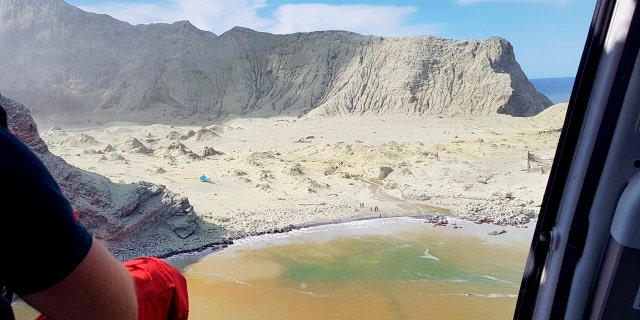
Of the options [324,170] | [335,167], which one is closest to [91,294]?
[324,170]

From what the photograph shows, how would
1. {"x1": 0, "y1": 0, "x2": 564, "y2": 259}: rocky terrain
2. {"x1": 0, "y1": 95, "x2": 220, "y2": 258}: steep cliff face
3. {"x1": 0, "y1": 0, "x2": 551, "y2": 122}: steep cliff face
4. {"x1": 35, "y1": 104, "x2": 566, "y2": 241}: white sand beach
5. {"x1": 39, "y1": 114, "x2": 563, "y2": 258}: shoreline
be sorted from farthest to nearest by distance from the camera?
{"x1": 0, "y1": 0, "x2": 551, "y2": 122}: steep cliff face
{"x1": 35, "y1": 104, "x2": 566, "y2": 241}: white sand beach
{"x1": 39, "y1": 114, "x2": 563, "y2": 258}: shoreline
{"x1": 0, "y1": 0, "x2": 564, "y2": 259}: rocky terrain
{"x1": 0, "y1": 95, "x2": 220, "y2": 258}: steep cliff face

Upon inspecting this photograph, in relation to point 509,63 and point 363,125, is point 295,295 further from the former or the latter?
point 509,63

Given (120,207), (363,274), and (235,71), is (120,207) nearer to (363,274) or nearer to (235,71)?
(363,274)

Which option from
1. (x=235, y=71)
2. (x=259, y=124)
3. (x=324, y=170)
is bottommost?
(x=324, y=170)

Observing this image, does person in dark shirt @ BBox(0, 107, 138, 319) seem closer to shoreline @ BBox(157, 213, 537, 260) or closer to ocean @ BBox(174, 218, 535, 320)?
ocean @ BBox(174, 218, 535, 320)

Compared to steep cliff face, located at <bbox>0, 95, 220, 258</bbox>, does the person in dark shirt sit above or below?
above

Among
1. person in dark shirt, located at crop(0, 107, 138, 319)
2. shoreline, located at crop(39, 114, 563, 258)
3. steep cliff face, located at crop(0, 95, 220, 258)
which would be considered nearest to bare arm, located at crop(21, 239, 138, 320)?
person in dark shirt, located at crop(0, 107, 138, 319)

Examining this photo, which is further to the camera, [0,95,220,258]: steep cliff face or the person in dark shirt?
[0,95,220,258]: steep cliff face

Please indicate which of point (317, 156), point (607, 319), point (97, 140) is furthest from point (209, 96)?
point (607, 319)

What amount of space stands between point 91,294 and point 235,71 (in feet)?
107

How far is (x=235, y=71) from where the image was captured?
32.2 metres

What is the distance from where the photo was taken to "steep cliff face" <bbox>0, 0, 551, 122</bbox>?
27.8 meters

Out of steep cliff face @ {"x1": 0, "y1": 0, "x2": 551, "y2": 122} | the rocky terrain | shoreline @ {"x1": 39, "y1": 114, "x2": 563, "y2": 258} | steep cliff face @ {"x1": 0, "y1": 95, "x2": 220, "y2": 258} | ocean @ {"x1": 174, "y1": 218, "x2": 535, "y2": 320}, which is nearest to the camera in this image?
ocean @ {"x1": 174, "y1": 218, "x2": 535, "y2": 320}

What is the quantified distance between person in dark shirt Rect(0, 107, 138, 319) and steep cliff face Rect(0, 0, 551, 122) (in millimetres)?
26486
